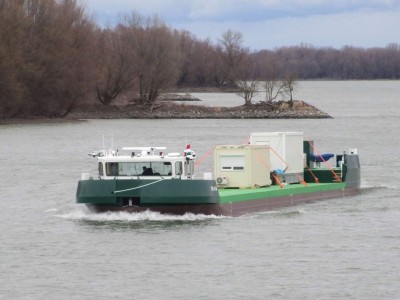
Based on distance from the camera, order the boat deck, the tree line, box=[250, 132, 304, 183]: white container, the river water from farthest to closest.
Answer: the tree line
box=[250, 132, 304, 183]: white container
the boat deck
the river water

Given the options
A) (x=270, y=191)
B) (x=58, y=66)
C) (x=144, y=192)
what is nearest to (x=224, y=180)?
(x=270, y=191)

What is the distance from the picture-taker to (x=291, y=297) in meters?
25.4

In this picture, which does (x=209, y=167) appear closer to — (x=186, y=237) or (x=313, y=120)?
(x=186, y=237)

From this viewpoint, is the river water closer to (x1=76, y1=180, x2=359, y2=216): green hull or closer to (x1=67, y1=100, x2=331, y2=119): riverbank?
(x1=76, y1=180, x2=359, y2=216): green hull

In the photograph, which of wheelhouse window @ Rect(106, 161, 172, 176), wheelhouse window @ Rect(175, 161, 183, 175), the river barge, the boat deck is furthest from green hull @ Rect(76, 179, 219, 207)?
the boat deck

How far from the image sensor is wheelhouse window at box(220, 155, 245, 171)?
40000 millimetres

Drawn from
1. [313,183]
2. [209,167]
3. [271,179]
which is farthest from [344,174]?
[209,167]

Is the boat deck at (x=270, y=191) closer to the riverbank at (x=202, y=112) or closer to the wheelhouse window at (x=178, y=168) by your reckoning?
the wheelhouse window at (x=178, y=168)

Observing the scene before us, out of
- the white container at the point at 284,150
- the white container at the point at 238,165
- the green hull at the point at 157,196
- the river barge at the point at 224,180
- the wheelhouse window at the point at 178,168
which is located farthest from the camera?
the white container at the point at 284,150

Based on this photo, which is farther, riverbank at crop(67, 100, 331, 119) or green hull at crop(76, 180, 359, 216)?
riverbank at crop(67, 100, 331, 119)

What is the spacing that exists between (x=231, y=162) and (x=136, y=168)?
502cm

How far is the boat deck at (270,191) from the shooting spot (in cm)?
3747

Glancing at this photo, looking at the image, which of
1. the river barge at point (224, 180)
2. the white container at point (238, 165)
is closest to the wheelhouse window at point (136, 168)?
the river barge at point (224, 180)

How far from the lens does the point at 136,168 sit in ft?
118
